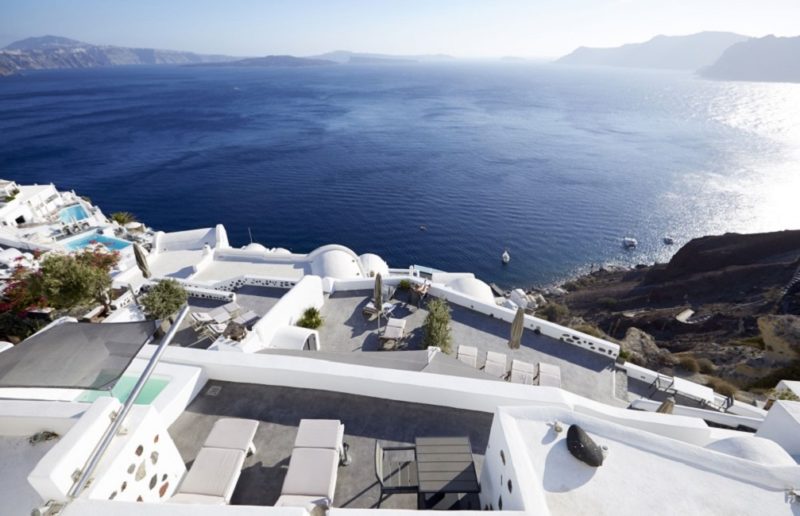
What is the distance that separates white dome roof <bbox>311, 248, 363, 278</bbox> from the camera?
870 inches

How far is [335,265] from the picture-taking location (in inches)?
880

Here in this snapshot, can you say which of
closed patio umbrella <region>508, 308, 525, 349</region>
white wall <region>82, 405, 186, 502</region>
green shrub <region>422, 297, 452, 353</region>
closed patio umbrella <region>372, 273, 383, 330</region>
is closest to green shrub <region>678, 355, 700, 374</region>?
closed patio umbrella <region>508, 308, 525, 349</region>

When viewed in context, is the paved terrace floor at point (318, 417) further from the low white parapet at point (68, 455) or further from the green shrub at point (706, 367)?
the green shrub at point (706, 367)

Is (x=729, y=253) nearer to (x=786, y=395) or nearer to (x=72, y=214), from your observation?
(x=786, y=395)

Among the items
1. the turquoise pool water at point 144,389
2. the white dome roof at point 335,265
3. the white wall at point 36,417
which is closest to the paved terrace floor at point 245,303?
the white dome roof at point 335,265

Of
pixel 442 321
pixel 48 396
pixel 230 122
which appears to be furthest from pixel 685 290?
pixel 230 122

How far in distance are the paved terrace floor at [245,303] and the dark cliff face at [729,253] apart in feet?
151

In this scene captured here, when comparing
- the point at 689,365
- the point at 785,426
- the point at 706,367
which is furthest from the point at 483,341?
the point at 706,367

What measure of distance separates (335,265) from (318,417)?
15.2 m

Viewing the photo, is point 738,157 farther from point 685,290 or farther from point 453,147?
point 685,290

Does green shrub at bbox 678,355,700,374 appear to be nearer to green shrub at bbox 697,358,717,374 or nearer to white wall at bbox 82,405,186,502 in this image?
green shrub at bbox 697,358,717,374

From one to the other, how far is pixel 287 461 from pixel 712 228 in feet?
258

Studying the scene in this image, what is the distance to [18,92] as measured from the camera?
185875 mm

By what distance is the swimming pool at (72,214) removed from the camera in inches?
1708
